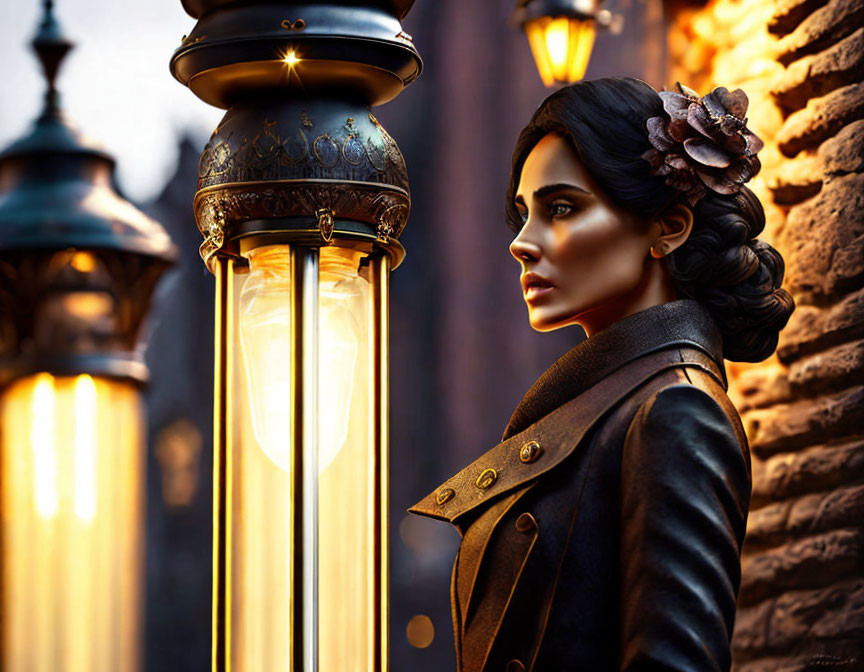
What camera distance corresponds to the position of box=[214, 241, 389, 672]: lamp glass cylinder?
2.04m

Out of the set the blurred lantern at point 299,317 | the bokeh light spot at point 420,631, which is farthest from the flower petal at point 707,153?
the bokeh light spot at point 420,631

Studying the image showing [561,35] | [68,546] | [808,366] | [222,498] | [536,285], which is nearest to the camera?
[222,498]

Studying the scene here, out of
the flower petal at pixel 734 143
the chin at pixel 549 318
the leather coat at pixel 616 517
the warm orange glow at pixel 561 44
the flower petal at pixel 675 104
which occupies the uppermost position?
the warm orange glow at pixel 561 44

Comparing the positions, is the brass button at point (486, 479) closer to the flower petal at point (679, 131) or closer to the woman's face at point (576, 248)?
the woman's face at point (576, 248)

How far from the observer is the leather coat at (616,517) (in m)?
1.85

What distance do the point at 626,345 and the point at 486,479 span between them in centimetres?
31

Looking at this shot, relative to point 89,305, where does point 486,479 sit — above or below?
below

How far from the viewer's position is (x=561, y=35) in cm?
492

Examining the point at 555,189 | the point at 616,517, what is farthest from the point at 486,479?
the point at 555,189

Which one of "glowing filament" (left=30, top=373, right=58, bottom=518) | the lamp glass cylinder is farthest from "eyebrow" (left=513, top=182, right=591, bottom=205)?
"glowing filament" (left=30, top=373, right=58, bottom=518)

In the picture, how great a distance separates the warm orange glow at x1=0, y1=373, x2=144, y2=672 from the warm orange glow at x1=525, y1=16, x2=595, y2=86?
2.81m

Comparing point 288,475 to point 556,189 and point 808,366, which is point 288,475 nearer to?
point 556,189

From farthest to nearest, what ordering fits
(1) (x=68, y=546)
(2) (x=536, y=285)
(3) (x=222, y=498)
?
(1) (x=68, y=546) < (2) (x=536, y=285) < (3) (x=222, y=498)

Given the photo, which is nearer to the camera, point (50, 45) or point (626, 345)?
point (626, 345)
